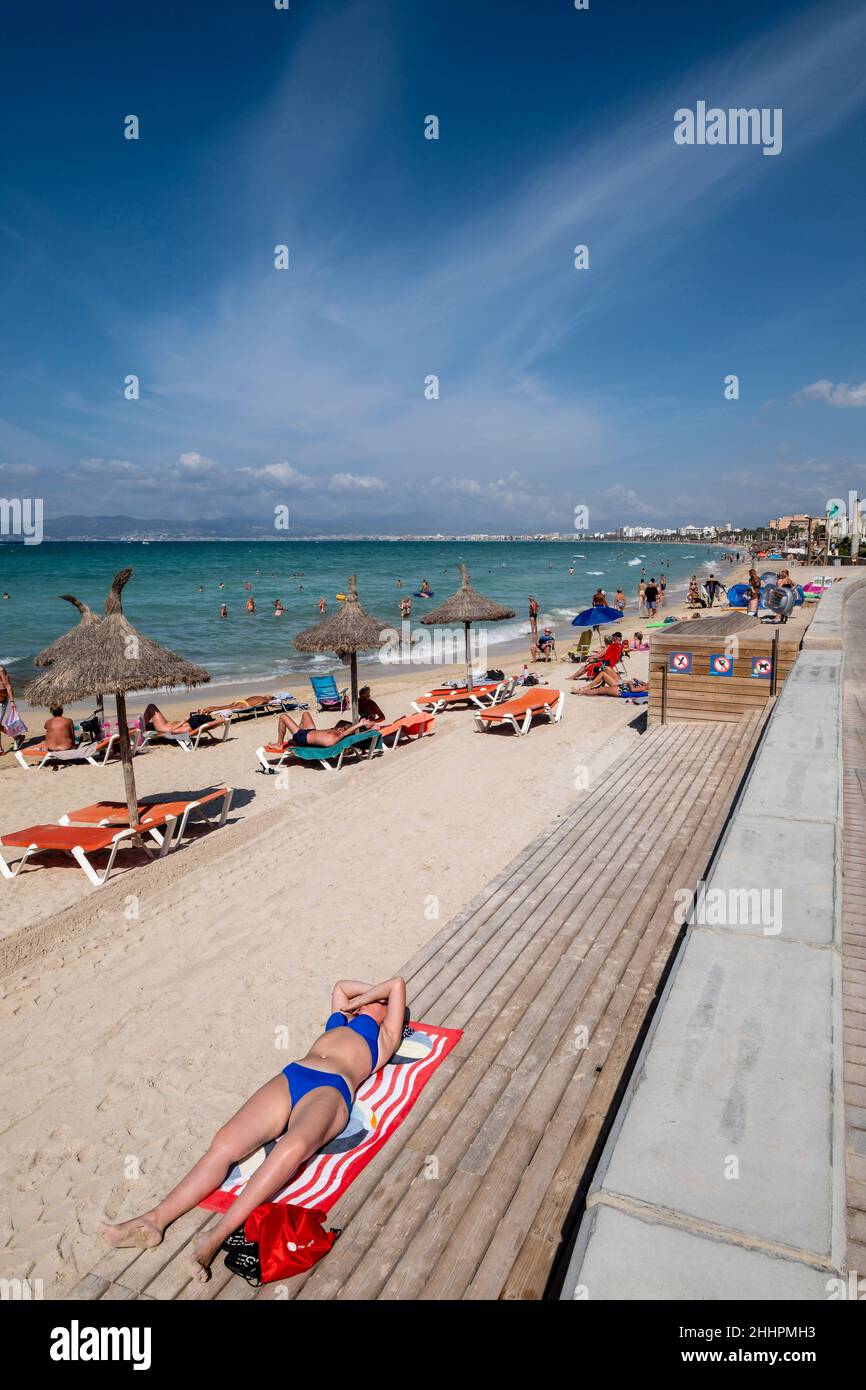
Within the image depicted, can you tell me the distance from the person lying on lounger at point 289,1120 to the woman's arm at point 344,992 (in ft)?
0.04

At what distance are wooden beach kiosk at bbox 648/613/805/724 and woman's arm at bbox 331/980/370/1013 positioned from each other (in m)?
7.05

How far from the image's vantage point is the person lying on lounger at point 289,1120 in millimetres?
2480

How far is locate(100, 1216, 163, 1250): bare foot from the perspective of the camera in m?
2.50

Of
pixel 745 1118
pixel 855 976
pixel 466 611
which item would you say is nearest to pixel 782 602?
pixel 466 611

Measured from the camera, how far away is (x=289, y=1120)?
288cm

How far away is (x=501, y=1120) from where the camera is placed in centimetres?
276

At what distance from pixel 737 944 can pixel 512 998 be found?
1180 mm

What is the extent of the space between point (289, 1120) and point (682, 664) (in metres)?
A: 8.04

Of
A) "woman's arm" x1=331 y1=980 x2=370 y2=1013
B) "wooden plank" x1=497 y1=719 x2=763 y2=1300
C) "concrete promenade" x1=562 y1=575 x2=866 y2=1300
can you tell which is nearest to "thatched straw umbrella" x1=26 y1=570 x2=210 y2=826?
"woman's arm" x1=331 y1=980 x2=370 y2=1013

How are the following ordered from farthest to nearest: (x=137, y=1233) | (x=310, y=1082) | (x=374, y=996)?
(x=374, y=996)
(x=310, y=1082)
(x=137, y=1233)

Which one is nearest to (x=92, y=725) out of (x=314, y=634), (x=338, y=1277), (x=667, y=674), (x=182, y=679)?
(x=314, y=634)

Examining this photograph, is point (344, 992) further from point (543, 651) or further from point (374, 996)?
point (543, 651)

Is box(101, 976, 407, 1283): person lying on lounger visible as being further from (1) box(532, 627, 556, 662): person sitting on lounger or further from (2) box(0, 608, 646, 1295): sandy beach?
(1) box(532, 627, 556, 662): person sitting on lounger
